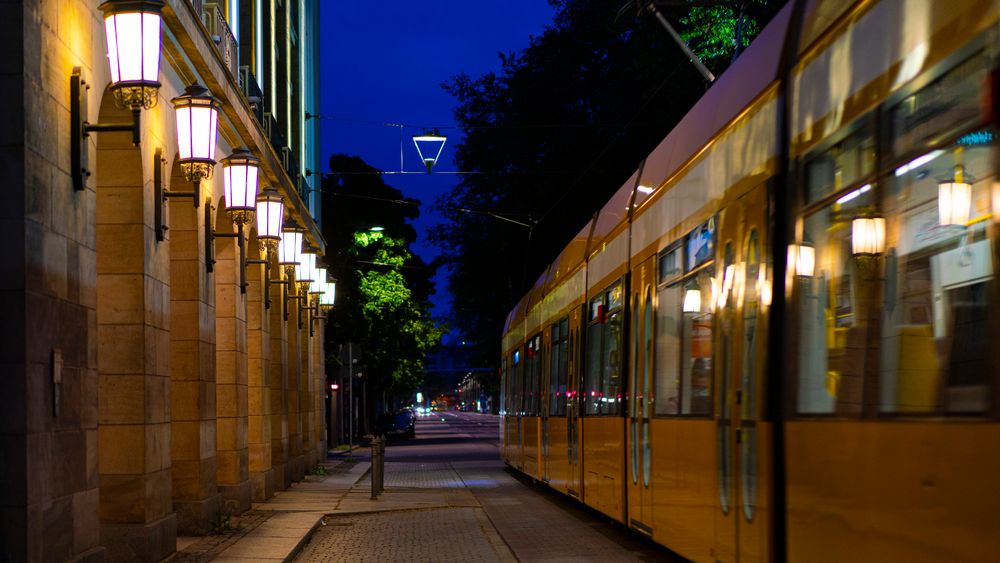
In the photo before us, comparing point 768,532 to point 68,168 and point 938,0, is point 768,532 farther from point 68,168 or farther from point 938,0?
point 68,168

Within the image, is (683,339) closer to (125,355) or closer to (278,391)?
(125,355)

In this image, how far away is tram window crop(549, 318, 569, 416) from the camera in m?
18.6

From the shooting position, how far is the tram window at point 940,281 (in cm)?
482

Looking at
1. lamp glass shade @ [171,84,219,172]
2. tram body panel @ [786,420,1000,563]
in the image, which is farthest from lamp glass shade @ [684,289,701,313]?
lamp glass shade @ [171,84,219,172]

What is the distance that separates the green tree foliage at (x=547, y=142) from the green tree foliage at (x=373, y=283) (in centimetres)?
275

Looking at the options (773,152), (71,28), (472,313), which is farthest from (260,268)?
(472,313)

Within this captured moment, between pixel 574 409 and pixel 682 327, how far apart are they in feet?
24.4

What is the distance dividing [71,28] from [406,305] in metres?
45.2

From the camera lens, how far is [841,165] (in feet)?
20.9

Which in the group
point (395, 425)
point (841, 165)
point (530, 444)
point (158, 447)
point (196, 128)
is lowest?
point (395, 425)

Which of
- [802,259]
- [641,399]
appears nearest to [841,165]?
[802,259]

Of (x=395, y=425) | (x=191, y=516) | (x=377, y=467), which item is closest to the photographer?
(x=191, y=516)

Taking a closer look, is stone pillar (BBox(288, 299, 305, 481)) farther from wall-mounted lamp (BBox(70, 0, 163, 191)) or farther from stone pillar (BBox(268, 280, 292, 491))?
wall-mounted lamp (BBox(70, 0, 163, 191))

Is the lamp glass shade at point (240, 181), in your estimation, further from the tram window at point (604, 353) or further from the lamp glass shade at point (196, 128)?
the tram window at point (604, 353)
